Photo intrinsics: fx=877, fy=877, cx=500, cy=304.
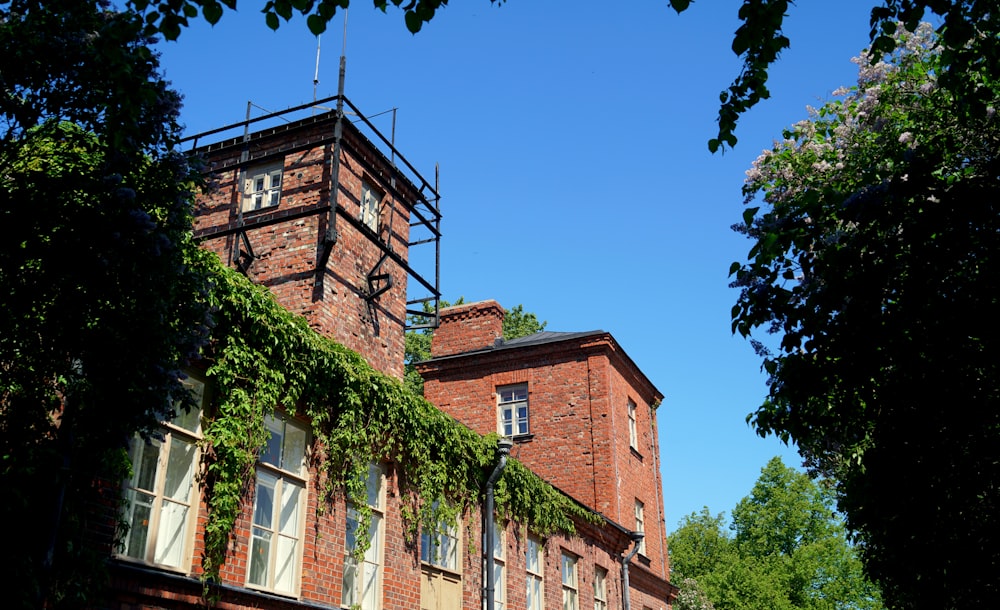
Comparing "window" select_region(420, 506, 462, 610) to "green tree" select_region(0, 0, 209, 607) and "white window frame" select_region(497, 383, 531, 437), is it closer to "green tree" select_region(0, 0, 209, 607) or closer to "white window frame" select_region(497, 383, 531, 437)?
"green tree" select_region(0, 0, 209, 607)

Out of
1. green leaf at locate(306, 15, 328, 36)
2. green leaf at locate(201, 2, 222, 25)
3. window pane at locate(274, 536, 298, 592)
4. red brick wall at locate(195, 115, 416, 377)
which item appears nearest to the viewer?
green leaf at locate(201, 2, 222, 25)

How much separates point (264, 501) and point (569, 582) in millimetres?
10619

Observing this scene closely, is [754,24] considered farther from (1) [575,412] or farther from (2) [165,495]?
(1) [575,412]

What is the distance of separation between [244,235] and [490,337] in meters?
10.8

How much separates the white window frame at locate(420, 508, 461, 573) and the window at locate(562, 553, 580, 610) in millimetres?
4860

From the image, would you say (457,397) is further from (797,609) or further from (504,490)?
(797,609)

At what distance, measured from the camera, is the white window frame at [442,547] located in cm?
1407

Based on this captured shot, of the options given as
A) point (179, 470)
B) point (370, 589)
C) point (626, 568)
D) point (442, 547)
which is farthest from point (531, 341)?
point (179, 470)

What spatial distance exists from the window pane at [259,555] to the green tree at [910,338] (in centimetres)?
575

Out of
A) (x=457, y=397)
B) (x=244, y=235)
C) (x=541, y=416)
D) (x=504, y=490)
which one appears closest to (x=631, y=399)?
(x=541, y=416)

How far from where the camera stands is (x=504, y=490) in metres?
16.3

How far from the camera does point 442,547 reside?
14672mm

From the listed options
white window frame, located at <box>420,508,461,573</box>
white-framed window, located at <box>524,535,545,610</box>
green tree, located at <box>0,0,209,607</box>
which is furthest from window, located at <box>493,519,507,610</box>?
green tree, located at <box>0,0,209,607</box>

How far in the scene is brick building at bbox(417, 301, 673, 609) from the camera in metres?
23.6
